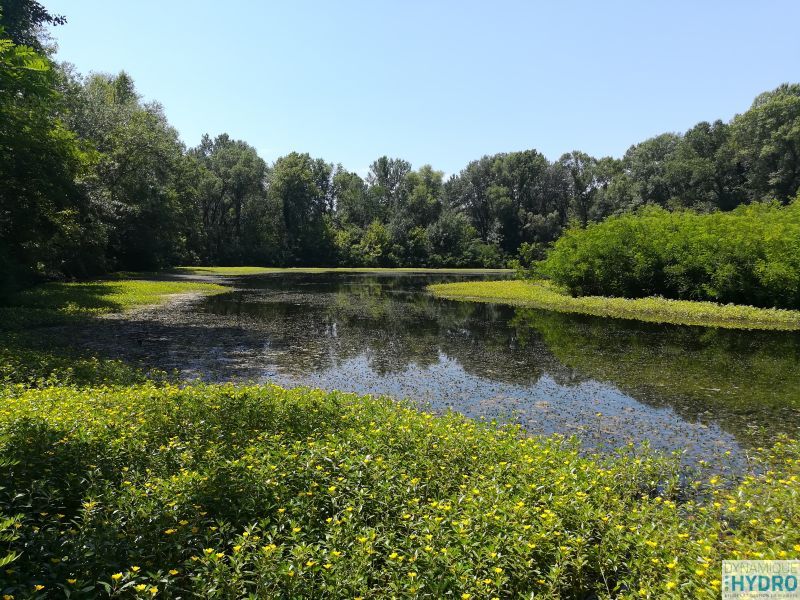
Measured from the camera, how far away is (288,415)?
943cm

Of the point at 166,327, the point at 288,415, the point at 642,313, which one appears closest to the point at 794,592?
the point at 288,415

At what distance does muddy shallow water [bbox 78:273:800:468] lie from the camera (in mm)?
→ 12898

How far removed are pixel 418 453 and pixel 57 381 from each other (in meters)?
9.22

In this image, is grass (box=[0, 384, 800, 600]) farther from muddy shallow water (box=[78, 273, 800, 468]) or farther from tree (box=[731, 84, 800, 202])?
tree (box=[731, 84, 800, 202])

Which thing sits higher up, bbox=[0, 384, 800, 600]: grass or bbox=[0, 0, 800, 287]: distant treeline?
bbox=[0, 0, 800, 287]: distant treeline

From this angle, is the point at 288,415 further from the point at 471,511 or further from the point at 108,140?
the point at 108,140

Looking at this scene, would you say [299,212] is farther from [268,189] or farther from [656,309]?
[656,309]

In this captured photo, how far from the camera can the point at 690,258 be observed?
3716cm

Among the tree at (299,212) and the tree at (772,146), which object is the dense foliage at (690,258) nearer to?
the tree at (772,146)

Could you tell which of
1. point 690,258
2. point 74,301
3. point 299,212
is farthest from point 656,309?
point 299,212
